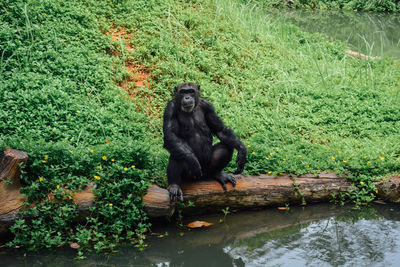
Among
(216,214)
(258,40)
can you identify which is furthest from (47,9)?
(216,214)

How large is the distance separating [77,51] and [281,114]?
407 centimetres

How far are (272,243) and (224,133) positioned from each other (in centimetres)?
149

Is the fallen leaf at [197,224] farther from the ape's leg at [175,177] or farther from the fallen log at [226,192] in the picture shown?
the ape's leg at [175,177]

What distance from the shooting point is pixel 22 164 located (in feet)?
15.3

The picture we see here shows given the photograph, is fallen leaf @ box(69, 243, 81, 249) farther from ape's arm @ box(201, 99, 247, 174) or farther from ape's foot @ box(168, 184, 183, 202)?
ape's arm @ box(201, 99, 247, 174)

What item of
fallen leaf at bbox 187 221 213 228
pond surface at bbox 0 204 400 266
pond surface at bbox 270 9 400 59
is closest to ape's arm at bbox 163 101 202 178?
fallen leaf at bbox 187 221 213 228

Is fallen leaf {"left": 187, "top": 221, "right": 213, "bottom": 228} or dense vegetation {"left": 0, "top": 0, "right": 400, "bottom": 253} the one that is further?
fallen leaf {"left": 187, "top": 221, "right": 213, "bottom": 228}

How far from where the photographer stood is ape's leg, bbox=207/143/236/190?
541 centimetres

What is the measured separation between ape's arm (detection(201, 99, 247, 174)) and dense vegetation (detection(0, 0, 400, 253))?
2.00 feet

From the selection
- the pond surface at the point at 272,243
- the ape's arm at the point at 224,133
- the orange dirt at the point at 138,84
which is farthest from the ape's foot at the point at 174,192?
the orange dirt at the point at 138,84

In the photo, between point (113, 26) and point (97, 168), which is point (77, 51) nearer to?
point (113, 26)

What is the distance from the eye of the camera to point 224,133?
5.46m

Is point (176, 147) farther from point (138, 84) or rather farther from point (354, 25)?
point (354, 25)

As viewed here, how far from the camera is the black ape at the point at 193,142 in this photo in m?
5.07
